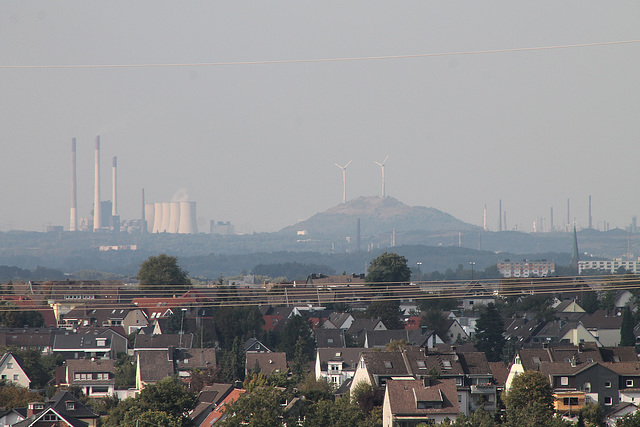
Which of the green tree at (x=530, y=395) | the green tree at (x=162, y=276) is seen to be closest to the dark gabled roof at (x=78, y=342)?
the green tree at (x=162, y=276)

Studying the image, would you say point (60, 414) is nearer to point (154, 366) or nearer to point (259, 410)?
point (259, 410)

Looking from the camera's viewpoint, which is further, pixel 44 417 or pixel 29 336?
pixel 29 336

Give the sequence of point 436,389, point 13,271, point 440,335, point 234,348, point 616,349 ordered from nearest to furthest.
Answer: point 436,389
point 616,349
point 234,348
point 440,335
point 13,271

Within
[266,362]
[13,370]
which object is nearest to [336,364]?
[266,362]

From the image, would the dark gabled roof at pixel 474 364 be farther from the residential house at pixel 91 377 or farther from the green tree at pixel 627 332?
the green tree at pixel 627 332

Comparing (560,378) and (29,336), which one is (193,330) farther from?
(560,378)

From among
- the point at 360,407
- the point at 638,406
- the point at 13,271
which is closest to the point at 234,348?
the point at 360,407
